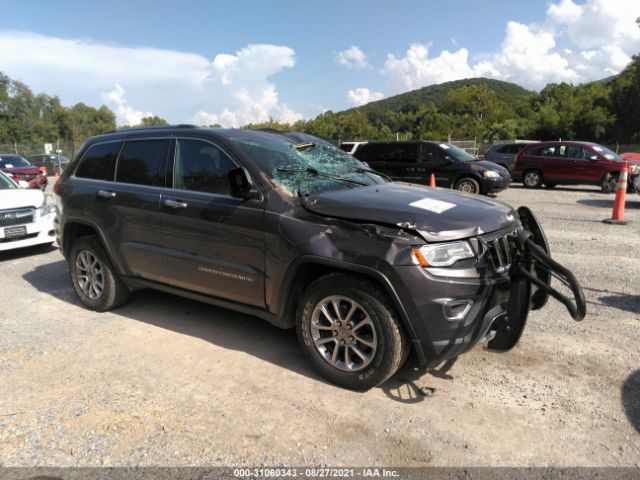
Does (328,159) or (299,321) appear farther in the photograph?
(328,159)

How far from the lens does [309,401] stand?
333 cm

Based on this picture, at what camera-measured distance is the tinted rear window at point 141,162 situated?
4.52 meters

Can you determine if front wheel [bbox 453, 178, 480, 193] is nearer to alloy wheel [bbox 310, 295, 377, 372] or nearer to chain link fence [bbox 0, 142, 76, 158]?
alloy wheel [bbox 310, 295, 377, 372]

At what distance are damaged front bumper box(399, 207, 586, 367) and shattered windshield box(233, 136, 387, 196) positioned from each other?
120cm

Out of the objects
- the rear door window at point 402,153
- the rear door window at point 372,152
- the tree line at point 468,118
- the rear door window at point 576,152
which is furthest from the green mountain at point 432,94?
the rear door window at point 402,153

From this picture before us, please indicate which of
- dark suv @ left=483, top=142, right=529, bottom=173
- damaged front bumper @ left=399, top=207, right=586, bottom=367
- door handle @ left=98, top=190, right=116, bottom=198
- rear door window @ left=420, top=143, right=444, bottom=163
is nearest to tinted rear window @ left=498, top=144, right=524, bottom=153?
dark suv @ left=483, top=142, right=529, bottom=173

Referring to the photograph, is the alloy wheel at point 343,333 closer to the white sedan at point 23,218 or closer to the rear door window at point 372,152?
the white sedan at point 23,218

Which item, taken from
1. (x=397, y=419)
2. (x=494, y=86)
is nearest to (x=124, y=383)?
(x=397, y=419)

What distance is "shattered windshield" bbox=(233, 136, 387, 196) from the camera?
151 inches

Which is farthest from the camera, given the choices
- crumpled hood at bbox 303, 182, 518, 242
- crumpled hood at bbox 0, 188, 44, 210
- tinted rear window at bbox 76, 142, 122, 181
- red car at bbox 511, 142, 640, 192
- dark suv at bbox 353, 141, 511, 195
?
red car at bbox 511, 142, 640, 192

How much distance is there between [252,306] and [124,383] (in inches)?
42.7

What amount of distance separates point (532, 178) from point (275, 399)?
1575cm

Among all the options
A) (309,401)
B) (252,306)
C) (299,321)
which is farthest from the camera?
(252,306)

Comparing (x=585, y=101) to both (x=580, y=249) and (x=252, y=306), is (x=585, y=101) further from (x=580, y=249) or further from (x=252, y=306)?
(x=252, y=306)
